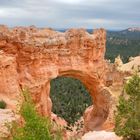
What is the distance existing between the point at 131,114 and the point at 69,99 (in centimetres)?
3361

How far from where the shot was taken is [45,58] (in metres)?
25.7

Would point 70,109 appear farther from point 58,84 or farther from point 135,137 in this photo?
point 135,137

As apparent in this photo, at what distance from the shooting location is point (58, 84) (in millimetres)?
57500

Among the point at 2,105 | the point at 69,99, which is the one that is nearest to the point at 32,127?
the point at 2,105

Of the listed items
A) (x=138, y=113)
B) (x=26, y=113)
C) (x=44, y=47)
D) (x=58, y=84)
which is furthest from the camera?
(x=58, y=84)

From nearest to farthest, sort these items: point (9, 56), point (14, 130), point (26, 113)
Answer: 1. point (26, 113)
2. point (14, 130)
3. point (9, 56)

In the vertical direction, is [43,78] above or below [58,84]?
above

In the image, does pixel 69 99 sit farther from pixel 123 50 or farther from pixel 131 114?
pixel 123 50

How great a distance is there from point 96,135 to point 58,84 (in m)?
35.5

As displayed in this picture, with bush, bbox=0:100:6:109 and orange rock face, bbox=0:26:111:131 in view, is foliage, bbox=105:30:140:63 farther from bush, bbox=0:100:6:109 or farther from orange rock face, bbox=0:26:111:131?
bush, bbox=0:100:6:109

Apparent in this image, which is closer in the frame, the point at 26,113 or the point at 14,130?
the point at 26,113

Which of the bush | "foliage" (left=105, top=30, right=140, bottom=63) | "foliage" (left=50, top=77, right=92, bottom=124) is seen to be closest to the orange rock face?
the bush

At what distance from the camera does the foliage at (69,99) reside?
47.3m

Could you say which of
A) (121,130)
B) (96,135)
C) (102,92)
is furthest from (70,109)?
(121,130)
